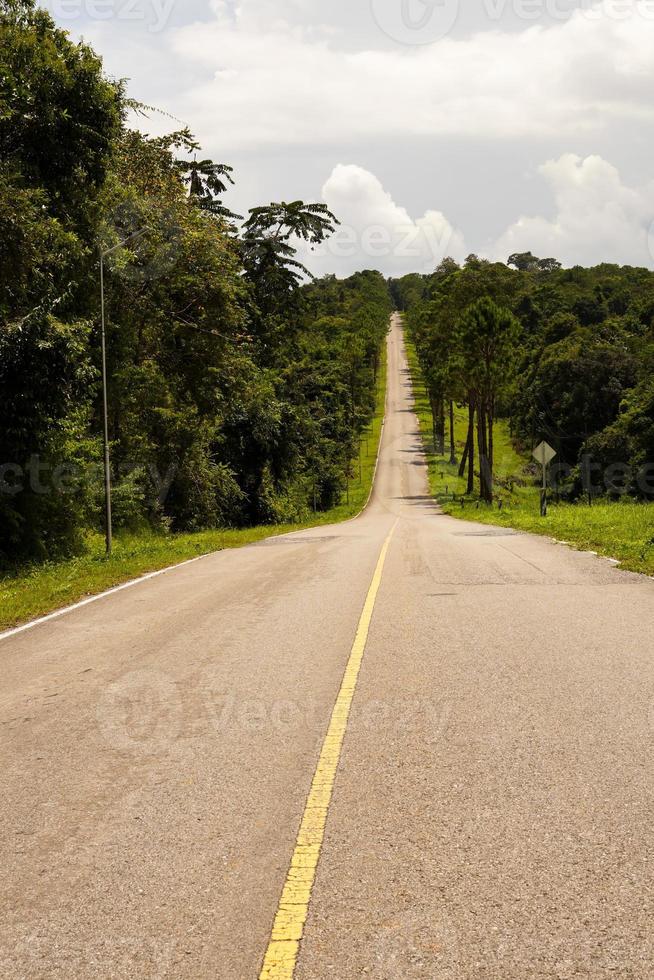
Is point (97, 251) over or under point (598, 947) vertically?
over

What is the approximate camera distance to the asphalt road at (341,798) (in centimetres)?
326

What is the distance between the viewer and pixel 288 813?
4496 mm

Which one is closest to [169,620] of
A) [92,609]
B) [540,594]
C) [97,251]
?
[92,609]

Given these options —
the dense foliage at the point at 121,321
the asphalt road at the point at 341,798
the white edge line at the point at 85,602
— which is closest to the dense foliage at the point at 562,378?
the dense foliage at the point at 121,321

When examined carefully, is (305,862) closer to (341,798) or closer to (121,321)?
(341,798)

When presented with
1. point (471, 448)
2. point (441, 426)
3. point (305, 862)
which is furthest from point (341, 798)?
point (441, 426)

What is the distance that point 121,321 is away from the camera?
28953 millimetres

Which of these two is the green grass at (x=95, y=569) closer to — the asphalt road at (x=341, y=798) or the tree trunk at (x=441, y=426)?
the asphalt road at (x=341, y=798)

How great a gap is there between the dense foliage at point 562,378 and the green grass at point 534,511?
116 inches

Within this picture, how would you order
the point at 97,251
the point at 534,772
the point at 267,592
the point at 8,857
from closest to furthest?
1. the point at 8,857
2. the point at 534,772
3. the point at 267,592
4. the point at 97,251

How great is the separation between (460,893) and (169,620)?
7820 millimetres

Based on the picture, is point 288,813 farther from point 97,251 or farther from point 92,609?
point 97,251

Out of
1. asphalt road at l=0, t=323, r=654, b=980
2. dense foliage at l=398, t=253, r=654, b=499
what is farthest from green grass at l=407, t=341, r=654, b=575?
asphalt road at l=0, t=323, r=654, b=980

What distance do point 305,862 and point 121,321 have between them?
27.0m
